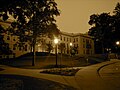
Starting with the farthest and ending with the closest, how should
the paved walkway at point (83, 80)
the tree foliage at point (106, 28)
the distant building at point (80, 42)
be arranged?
the distant building at point (80, 42) < the tree foliage at point (106, 28) < the paved walkway at point (83, 80)

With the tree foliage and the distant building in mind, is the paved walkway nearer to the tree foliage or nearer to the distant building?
the tree foliage

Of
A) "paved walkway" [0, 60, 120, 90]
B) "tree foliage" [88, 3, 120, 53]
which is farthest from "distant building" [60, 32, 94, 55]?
"paved walkway" [0, 60, 120, 90]

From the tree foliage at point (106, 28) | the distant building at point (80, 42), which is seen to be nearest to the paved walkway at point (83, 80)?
the tree foliage at point (106, 28)

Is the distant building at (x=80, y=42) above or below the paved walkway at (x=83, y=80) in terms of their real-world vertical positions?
above

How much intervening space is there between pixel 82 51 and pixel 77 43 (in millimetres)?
4587

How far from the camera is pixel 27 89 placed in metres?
13.7

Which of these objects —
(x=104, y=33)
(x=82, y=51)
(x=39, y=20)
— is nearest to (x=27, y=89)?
(x=39, y=20)

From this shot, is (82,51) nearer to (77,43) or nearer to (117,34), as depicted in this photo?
(77,43)

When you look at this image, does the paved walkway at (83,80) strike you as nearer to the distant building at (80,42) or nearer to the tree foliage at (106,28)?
the tree foliage at (106,28)

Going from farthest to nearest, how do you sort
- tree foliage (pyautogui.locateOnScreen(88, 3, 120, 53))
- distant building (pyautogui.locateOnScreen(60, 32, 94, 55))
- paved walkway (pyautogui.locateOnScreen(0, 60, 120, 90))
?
distant building (pyautogui.locateOnScreen(60, 32, 94, 55)), tree foliage (pyautogui.locateOnScreen(88, 3, 120, 53)), paved walkway (pyautogui.locateOnScreen(0, 60, 120, 90))

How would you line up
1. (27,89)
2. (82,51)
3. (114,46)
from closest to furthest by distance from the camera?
(27,89) < (114,46) < (82,51)

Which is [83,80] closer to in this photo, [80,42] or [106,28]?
[106,28]

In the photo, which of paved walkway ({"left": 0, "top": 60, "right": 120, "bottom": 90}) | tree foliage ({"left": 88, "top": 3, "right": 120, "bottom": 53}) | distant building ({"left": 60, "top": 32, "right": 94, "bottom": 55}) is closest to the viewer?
paved walkway ({"left": 0, "top": 60, "right": 120, "bottom": 90})

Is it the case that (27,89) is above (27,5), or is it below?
below
